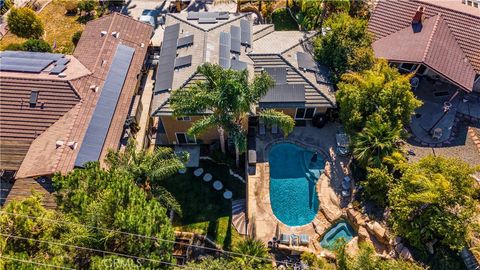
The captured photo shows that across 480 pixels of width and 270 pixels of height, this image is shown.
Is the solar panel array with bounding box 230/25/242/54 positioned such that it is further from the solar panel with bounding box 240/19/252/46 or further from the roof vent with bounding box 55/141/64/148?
the roof vent with bounding box 55/141/64/148

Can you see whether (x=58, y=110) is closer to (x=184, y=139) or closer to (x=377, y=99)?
(x=184, y=139)

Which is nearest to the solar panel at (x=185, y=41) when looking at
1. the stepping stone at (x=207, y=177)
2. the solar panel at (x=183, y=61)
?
the solar panel at (x=183, y=61)

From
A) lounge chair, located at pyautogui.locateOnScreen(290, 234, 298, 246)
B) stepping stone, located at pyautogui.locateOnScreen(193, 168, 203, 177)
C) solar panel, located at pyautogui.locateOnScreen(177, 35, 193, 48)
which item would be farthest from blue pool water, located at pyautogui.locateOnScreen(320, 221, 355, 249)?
solar panel, located at pyautogui.locateOnScreen(177, 35, 193, 48)

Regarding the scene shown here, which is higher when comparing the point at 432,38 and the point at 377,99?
the point at 432,38

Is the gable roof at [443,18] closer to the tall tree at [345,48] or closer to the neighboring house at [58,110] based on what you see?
the tall tree at [345,48]

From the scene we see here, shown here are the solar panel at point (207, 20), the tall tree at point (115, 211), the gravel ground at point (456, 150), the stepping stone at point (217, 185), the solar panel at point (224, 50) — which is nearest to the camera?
the tall tree at point (115, 211)

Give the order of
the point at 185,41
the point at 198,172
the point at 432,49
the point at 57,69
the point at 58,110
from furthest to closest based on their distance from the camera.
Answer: the point at 185,41 < the point at 432,49 < the point at 57,69 < the point at 198,172 < the point at 58,110

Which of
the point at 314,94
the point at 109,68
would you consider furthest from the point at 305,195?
the point at 109,68

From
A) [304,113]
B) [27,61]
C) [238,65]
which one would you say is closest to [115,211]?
[238,65]
